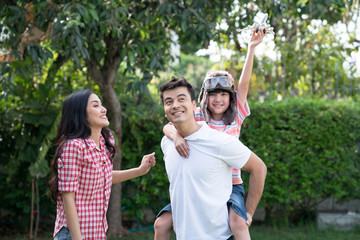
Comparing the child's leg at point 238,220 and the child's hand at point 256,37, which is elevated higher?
the child's hand at point 256,37

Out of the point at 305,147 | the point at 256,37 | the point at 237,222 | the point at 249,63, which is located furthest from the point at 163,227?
the point at 305,147

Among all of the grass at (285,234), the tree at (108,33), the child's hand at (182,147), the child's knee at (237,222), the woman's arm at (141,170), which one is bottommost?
the grass at (285,234)

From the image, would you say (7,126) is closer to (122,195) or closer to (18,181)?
(18,181)

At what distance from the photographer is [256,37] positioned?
12.4ft

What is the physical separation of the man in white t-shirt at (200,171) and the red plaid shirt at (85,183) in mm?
435

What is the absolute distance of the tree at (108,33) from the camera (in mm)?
5332

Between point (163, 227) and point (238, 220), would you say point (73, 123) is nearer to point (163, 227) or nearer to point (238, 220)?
point (163, 227)

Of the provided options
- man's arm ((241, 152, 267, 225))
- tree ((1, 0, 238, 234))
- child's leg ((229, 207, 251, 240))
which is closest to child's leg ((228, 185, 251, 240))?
child's leg ((229, 207, 251, 240))

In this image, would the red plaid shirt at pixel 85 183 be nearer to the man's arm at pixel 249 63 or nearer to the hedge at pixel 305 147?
the man's arm at pixel 249 63

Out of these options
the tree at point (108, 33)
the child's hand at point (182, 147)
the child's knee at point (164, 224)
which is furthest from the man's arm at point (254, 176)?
the tree at point (108, 33)

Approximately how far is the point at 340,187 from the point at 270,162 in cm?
112

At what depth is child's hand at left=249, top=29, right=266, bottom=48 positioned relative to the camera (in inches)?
147

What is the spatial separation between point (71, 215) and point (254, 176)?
3.66 feet

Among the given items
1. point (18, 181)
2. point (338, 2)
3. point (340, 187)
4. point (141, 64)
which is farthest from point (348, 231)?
point (18, 181)
